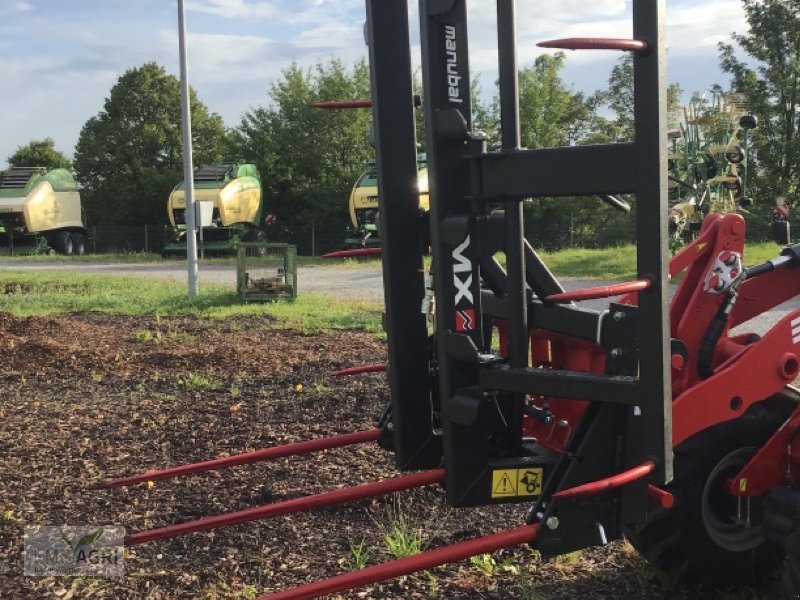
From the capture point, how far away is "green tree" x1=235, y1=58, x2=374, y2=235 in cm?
3506

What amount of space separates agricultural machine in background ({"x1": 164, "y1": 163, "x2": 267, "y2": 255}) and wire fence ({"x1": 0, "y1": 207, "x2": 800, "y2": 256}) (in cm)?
223

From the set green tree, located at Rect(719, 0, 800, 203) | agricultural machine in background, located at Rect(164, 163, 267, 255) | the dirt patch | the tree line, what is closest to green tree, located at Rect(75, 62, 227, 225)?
the tree line

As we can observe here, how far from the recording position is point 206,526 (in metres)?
3.11

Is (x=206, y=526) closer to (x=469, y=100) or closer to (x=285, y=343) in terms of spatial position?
(x=469, y=100)

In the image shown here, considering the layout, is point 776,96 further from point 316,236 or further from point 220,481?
point 220,481

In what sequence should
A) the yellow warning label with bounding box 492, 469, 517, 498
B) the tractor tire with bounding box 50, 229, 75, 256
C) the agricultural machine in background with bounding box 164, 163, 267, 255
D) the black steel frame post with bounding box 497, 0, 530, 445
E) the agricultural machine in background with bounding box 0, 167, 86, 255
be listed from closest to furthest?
the black steel frame post with bounding box 497, 0, 530, 445 → the yellow warning label with bounding box 492, 469, 517, 498 → the agricultural machine in background with bounding box 164, 163, 267, 255 → the agricultural machine in background with bounding box 0, 167, 86, 255 → the tractor tire with bounding box 50, 229, 75, 256

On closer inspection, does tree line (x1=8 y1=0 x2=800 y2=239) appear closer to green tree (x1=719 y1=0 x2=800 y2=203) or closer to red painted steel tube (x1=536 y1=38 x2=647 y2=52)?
green tree (x1=719 y1=0 x2=800 y2=203)

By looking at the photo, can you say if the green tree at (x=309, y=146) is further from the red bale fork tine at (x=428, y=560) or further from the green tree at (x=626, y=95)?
the red bale fork tine at (x=428, y=560)

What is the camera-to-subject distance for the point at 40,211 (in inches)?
1212

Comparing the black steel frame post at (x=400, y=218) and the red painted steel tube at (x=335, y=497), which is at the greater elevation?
the black steel frame post at (x=400, y=218)

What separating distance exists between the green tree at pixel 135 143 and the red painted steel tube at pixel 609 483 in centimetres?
3805

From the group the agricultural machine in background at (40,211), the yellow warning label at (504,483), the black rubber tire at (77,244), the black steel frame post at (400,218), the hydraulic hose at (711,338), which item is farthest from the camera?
the black rubber tire at (77,244)

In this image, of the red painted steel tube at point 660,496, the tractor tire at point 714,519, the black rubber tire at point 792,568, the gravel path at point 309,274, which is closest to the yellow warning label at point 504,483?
the red painted steel tube at point 660,496

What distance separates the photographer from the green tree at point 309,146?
35.1 m
